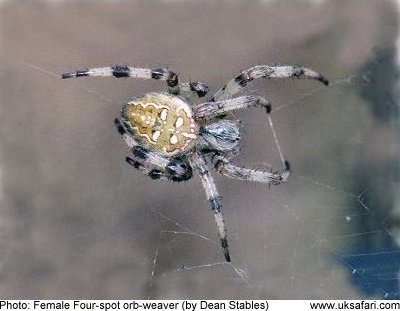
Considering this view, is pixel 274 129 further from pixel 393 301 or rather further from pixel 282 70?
pixel 393 301

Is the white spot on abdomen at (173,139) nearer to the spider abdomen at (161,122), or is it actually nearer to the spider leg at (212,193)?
the spider abdomen at (161,122)

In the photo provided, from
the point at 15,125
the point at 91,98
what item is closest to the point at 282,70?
the point at 91,98

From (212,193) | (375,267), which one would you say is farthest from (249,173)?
(375,267)

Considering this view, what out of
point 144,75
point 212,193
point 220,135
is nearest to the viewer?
point 144,75

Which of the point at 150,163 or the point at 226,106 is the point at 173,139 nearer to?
the point at 150,163

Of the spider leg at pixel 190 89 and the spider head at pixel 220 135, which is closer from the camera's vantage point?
the spider leg at pixel 190 89
